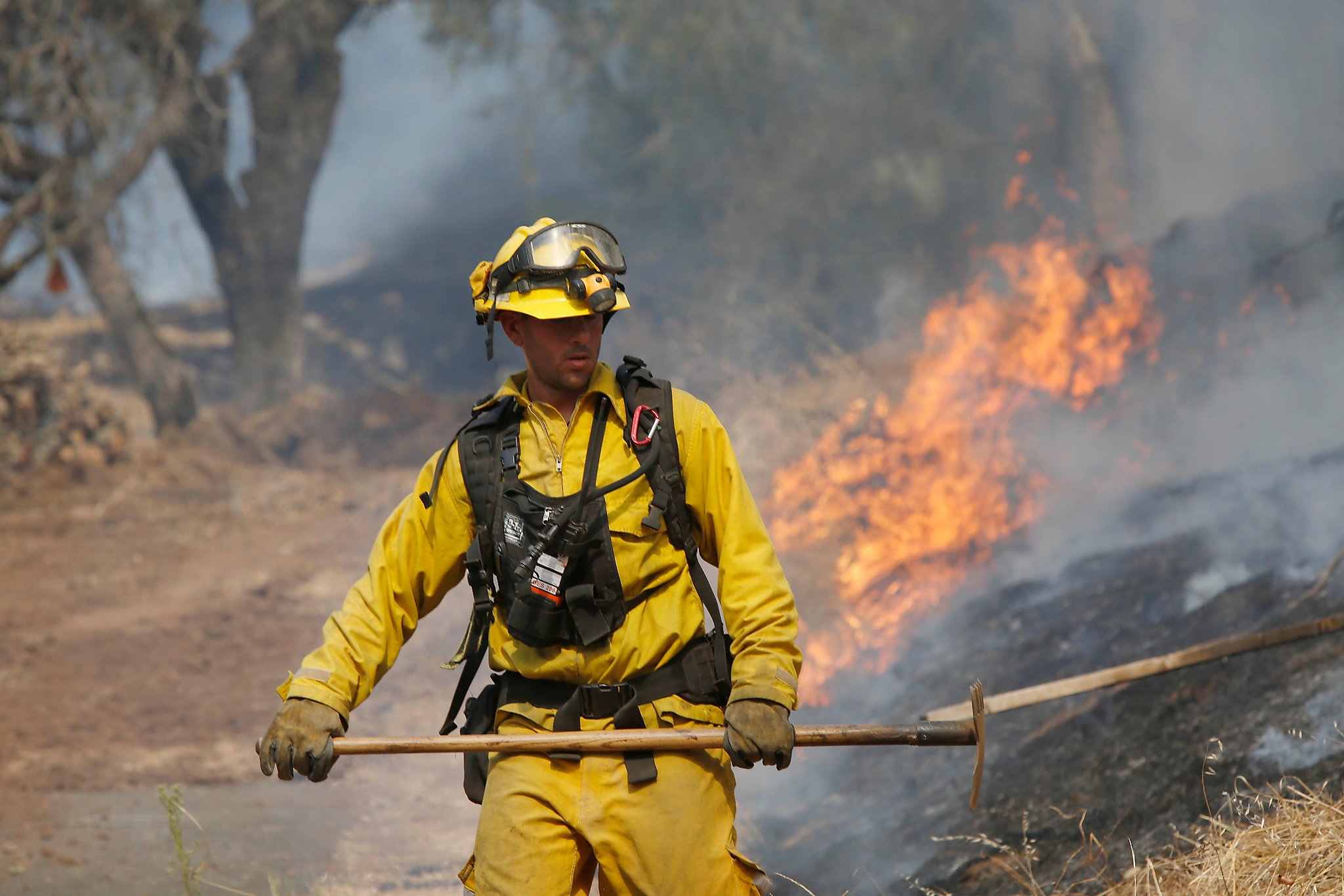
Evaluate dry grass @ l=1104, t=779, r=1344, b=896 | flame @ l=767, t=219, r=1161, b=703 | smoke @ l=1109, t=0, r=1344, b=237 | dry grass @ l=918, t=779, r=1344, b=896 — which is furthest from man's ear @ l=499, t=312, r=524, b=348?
smoke @ l=1109, t=0, r=1344, b=237

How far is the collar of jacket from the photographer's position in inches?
118

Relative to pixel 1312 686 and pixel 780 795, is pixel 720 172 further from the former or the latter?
pixel 1312 686

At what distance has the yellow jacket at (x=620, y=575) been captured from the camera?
289cm

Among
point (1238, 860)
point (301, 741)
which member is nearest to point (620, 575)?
point (301, 741)

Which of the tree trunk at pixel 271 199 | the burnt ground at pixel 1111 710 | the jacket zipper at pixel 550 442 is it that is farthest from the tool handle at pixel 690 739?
the tree trunk at pixel 271 199

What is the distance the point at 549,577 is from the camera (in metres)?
2.89

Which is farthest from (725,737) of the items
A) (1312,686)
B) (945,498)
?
(945,498)

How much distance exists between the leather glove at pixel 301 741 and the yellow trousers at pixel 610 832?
1.42ft

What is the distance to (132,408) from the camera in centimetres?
1741

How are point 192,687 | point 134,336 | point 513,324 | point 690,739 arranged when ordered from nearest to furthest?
point 690,739
point 513,324
point 192,687
point 134,336

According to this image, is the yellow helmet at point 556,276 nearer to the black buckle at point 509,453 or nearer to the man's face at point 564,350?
the man's face at point 564,350

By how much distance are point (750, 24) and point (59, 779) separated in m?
11.9

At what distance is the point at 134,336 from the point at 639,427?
13.6 metres

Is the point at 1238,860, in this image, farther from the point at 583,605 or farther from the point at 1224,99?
the point at 1224,99
